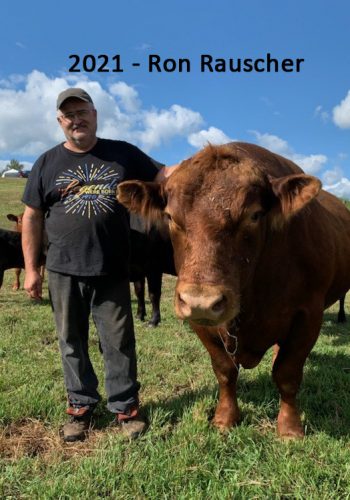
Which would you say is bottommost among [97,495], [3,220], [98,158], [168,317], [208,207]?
[97,495]

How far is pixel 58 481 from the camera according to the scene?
2654 millimetres

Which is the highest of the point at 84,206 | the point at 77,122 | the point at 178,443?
the point at 77,122

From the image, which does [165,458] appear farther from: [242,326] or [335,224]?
[335,224]

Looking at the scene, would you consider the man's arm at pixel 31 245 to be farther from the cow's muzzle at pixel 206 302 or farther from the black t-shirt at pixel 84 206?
the cow's muzzle at pixel 206 302

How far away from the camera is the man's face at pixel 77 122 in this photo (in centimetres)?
343

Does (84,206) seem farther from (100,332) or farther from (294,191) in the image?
(294,191)

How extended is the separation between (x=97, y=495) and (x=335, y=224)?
3289 mm

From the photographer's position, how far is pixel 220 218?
8.31 feet

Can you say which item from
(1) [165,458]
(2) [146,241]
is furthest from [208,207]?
(2) [146,241]

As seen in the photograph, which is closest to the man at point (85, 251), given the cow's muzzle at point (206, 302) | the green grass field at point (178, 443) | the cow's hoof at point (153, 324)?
the green grass field at point (178, 443)

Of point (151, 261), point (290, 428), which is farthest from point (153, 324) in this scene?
point (290, 428)

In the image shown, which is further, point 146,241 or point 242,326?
point 146,241

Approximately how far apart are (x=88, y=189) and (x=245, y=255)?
1.37m

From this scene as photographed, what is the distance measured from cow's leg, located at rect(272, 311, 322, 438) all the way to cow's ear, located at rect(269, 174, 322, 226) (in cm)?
92
